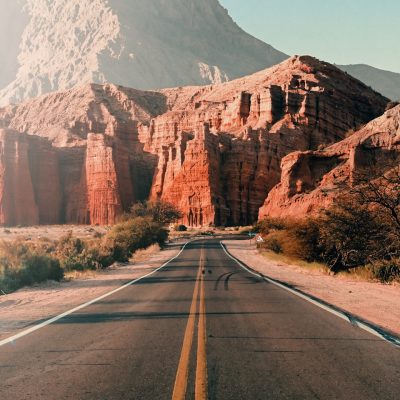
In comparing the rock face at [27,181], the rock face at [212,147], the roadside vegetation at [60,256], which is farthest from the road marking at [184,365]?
the rock face at [27,181]

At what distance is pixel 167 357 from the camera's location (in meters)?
6.59

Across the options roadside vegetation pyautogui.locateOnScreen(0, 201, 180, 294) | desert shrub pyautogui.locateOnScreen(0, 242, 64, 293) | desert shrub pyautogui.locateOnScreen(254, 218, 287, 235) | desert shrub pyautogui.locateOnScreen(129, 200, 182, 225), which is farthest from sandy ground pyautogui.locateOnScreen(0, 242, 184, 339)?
desert shrub pyautogui.locateOnScreen(129, 200, 182, 225)

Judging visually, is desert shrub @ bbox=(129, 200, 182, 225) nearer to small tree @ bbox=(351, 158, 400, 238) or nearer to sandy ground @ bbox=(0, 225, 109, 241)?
sandy ground @ bbox=(0, 225, 109, 241)

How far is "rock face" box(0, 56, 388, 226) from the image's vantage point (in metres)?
97.9

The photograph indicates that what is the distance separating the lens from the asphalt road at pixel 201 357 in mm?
5195

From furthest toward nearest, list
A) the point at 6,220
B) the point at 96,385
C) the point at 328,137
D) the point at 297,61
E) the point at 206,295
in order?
1. the point at 297,61
2. the point at 328,137
3. the point at 6,220
4. the point at 206,295
5. the point at 96,385

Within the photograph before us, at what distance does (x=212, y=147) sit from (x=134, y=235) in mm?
55039

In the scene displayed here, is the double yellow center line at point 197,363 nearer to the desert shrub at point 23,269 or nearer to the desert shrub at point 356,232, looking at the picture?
the desert shrub at point 23,269

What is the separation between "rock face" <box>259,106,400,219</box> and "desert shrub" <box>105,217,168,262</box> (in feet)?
48.8

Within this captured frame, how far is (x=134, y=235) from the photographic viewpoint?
46.0 m

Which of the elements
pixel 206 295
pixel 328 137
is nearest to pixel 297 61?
pixel 328 137

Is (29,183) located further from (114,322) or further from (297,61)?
(114,322)

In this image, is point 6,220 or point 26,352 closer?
point 26,352

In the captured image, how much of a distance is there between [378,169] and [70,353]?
1656 cm
